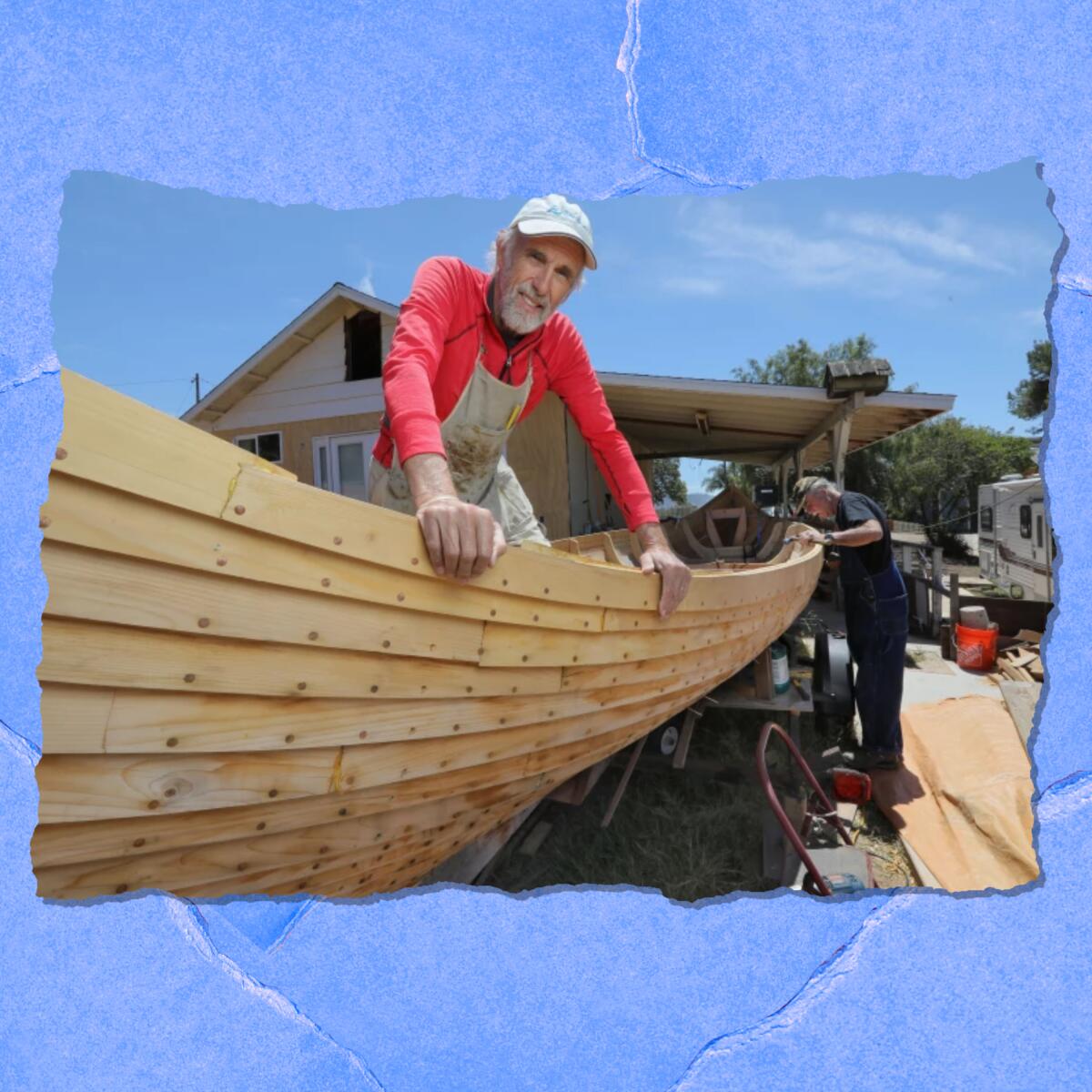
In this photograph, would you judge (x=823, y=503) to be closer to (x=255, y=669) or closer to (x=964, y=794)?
(x=964, y=794)

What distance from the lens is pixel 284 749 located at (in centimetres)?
93

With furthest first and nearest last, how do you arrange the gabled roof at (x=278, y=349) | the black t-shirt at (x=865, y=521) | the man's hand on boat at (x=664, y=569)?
the gabled roof at (x=278, y=349), the black t-shirt at (x=865, y=521), the man's hand on boat at (x=664, y=569)

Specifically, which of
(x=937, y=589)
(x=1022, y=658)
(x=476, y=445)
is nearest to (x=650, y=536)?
(x=476, y=445)

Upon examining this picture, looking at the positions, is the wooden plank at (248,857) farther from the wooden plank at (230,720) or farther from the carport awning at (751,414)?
the carport awning at (751,414)

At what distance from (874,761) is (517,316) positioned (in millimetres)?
2621

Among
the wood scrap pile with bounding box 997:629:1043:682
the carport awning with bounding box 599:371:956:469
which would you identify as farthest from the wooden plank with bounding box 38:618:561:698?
the carport awning with bounding box 599:371:956:469

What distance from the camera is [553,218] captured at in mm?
1317

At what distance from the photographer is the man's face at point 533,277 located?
1.45 m

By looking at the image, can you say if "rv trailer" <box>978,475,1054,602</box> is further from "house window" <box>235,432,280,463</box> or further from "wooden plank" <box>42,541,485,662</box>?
"house window" <box>235,432,280,463</box>

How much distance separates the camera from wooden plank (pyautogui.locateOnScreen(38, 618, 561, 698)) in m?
0.73

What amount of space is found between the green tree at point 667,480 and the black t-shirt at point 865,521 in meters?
6.59

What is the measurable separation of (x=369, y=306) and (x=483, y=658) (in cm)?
435

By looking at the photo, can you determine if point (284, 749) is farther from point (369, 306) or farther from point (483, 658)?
point (369, 306)

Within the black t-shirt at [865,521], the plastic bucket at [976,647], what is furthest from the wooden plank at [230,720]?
the black t-shirt at [865,521]
